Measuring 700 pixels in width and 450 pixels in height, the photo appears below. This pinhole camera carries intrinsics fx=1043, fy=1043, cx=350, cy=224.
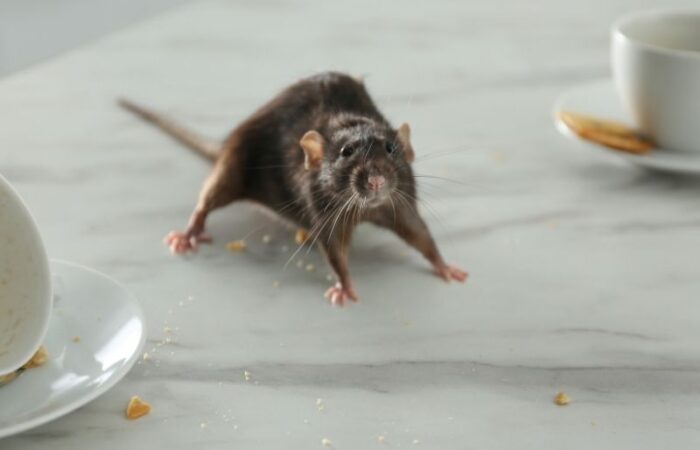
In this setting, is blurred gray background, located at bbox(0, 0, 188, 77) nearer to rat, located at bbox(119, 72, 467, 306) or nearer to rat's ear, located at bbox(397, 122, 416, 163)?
rat, located at bbox(119, 72, 467, 306)

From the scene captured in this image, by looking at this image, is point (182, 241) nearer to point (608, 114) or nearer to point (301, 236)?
point (301, 236)

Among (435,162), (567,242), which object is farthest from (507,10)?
(567,242)

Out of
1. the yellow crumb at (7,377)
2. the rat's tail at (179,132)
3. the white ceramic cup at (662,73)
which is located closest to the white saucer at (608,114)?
the white ceramic cup at (662,73)

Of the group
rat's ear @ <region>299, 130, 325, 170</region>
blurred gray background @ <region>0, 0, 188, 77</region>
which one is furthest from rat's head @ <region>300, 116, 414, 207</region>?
blurred gray background @ <region>0, 0, 188, 77</region>

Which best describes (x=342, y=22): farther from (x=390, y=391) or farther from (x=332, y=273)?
(x=390, y=391)

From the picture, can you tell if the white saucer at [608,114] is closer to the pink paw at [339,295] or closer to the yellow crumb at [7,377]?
the pink paw at [339,295]

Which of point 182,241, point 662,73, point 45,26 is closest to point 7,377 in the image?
point 182,241

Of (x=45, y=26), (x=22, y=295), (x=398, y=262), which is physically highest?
(x=22, y=295)
